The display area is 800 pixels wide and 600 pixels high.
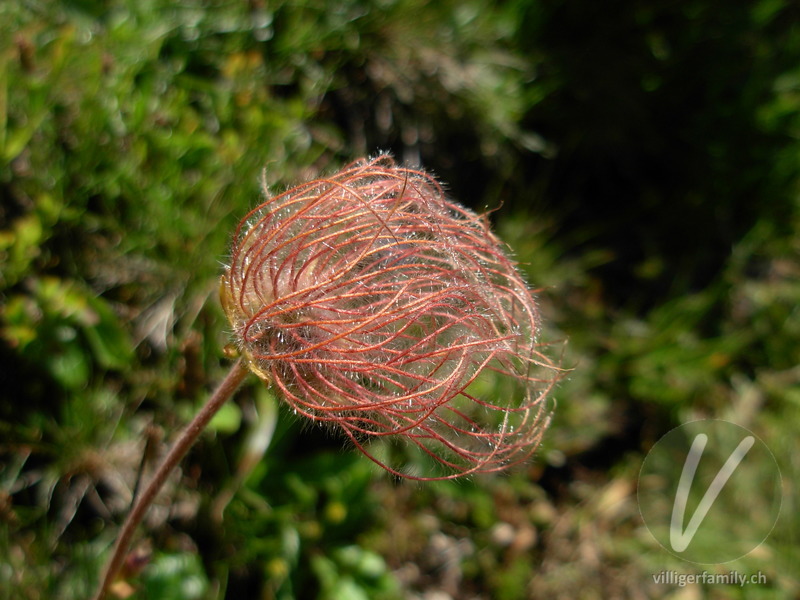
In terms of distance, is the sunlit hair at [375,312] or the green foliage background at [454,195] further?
the green foliage background at [454,195]

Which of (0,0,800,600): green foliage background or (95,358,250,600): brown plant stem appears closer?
(95,358,250,600): brown plant stem

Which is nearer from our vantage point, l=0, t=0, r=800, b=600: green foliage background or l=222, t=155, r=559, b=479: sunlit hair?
l=222, t=155, r=559, b=479: sunlit hair

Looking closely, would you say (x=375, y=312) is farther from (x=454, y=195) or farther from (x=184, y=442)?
(x=454, y=195)

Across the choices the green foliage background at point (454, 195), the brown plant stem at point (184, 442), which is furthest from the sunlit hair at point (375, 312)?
the green foliage background at point (454, 195)

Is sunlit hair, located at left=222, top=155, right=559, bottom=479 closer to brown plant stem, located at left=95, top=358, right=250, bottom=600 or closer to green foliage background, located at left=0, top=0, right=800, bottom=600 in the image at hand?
brown plant stem, located at left=95, top=358, right=250, bottom=600

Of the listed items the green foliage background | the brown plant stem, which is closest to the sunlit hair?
the brown plant stem

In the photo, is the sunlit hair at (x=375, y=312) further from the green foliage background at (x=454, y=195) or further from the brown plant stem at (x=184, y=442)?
A: the green foliage background at (x=454, y=195)
